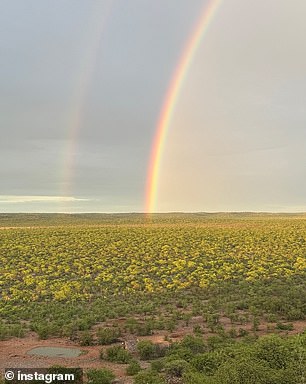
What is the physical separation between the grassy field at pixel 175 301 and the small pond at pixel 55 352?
99 cm

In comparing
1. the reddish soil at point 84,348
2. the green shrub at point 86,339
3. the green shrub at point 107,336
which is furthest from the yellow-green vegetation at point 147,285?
the green shrub at point 107,336

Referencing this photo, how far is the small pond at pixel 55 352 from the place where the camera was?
16359mm

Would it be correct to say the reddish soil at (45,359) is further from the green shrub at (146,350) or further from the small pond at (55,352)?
the green shrub at (146,350)

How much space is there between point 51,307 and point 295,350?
1524 cm

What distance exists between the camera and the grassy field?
1449 centimetres

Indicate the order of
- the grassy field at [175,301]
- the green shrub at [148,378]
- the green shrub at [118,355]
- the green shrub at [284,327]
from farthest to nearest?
the green shrub at [284,327] < the green shrub at [118,355] < the grassy field at [175,301] < the green shrub at [148,378]

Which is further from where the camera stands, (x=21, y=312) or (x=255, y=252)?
(x=255, y=252)

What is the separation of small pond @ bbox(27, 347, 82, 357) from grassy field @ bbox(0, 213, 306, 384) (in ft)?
3.24

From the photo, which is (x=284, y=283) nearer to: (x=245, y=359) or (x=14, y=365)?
(x=245, y=359)

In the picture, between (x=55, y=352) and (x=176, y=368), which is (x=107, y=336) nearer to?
(x=55, y=352)

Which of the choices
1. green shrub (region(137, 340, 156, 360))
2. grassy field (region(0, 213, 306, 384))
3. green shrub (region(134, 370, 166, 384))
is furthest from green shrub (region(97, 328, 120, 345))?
green shrub (region(134, 370, 166, 384))

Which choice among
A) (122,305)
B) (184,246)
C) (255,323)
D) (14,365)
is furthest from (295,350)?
(184,246)

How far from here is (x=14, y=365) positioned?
15.1 m

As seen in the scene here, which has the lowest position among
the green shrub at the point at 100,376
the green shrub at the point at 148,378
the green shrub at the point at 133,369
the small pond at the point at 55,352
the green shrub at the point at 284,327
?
the small pond at the point at 55,352
